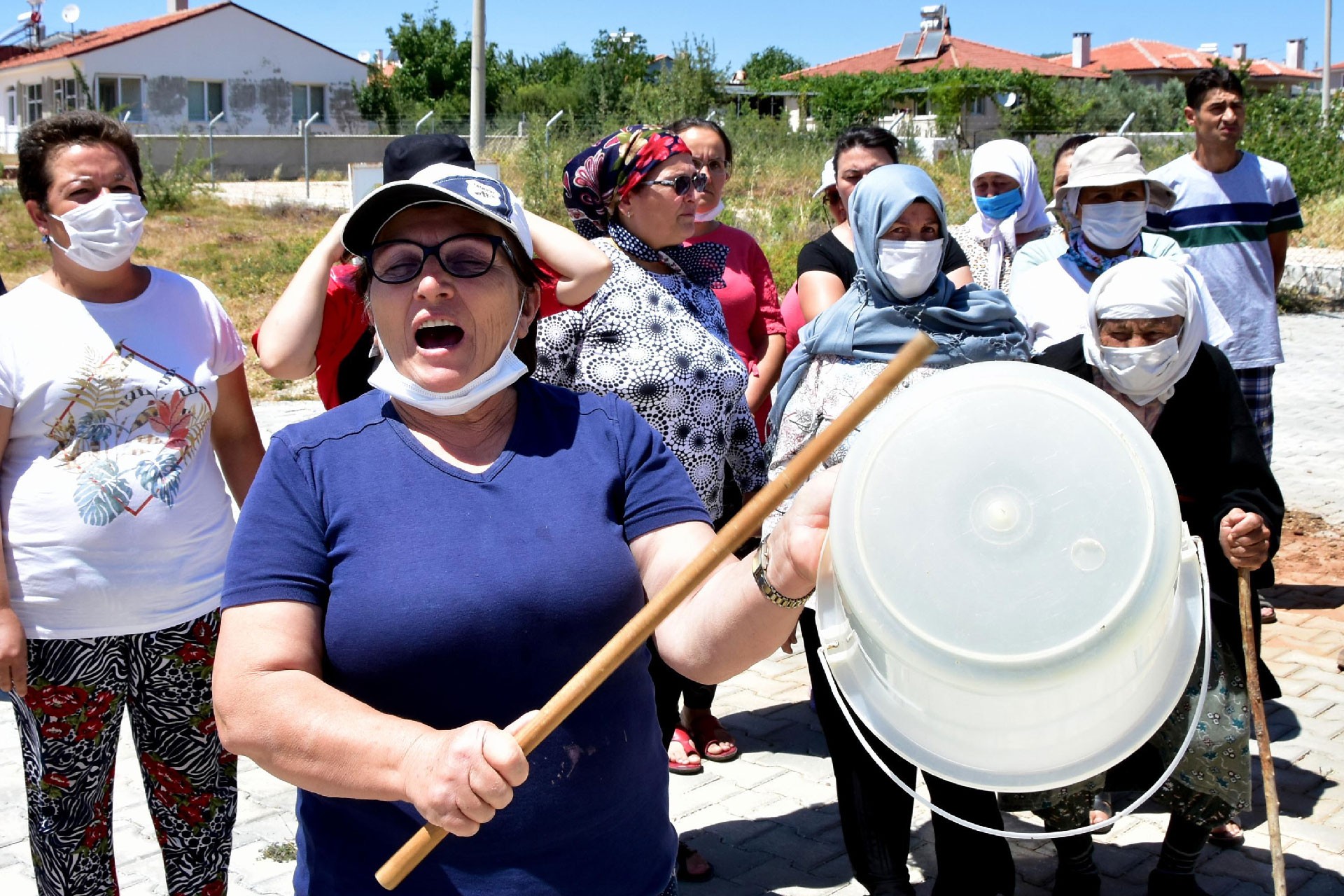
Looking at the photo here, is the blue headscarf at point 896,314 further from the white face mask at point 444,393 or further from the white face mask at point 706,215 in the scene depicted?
the white face mask at point 706,215

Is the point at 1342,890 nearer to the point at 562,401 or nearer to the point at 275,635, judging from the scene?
the point at 562,401

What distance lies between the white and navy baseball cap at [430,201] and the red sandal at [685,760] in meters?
2.67

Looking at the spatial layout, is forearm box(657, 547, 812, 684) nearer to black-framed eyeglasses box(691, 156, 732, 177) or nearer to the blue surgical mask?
black-framed eyeglasses box(691, 156, 732, 177)

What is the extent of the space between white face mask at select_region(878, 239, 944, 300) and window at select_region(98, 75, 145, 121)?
45.8 metres

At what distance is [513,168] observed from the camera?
78.2ft

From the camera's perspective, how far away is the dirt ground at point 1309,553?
6742mm

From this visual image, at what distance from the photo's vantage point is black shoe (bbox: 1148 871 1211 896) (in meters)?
3.54

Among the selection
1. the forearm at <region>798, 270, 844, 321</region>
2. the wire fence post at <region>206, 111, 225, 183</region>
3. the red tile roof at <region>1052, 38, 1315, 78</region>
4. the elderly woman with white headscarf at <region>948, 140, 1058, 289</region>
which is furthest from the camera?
the red tile roof at <region>1052, 38, 1315, 78</region>

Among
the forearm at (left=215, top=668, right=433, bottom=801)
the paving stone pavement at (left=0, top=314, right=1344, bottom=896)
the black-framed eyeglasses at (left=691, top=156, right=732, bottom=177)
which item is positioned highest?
the black-framed eyeglasses at (left=691, top=156, right=732, bottom=177)

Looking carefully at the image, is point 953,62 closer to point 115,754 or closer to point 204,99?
point 204,99

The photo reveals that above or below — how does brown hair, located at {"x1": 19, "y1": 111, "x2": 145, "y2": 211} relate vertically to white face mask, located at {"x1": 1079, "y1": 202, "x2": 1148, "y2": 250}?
above

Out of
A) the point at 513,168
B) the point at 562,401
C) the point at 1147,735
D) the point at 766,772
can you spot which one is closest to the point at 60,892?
the point at 562,401

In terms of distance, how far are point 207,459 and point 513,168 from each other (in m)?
21.3

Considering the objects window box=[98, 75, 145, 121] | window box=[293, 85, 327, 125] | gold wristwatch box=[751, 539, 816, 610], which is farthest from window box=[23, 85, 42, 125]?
gold wristwatch box=[751, 539, 816, 610]
